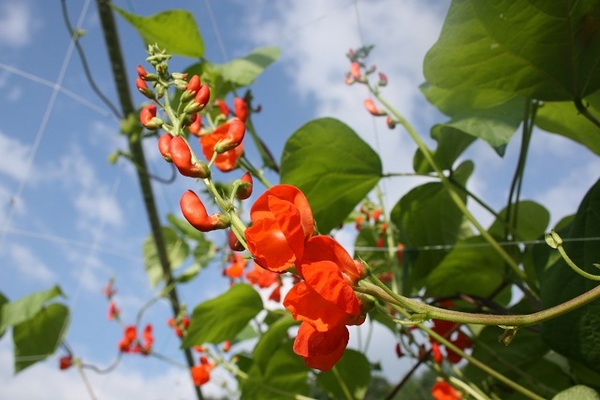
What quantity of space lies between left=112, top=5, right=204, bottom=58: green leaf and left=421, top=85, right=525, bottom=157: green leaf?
0.44 meters

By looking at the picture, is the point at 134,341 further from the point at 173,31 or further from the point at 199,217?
the point at 199,217

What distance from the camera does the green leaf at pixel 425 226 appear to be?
94 cm

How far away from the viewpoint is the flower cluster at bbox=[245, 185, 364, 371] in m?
0.34

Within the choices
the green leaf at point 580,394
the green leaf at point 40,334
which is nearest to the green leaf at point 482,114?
the green leaf at point 580,394

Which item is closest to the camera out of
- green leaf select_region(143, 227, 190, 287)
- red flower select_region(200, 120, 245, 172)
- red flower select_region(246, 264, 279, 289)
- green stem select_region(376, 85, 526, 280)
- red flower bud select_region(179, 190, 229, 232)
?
red flower bud select_region(179, 190, 229, 232)

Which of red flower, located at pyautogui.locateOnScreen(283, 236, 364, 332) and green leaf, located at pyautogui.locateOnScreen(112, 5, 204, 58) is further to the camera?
green leaf, located at pyautogui.locateOnScreen(112, 5, 204, 58)

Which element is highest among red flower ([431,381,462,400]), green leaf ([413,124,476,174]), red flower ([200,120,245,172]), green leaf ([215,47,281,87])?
green leaf ([215,47,281,87])

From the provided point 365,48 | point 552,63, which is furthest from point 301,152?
point 552,63

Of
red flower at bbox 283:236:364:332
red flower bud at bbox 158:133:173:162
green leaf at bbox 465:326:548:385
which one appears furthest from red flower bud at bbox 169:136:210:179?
green leaf at bbox 465:326:548:385

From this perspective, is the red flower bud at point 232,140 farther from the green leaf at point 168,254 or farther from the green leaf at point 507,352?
the green leaf at point 168,254

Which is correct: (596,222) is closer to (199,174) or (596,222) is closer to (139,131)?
(199,174)

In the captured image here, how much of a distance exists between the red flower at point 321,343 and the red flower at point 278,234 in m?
0.04

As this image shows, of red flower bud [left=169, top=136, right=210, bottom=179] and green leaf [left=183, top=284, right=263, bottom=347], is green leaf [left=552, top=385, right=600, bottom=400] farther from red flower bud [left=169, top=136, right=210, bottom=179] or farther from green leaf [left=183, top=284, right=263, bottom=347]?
green leaf [left=183, top=284, right=263, bottom=347]

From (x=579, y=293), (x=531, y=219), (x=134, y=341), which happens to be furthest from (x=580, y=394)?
(x=134, y=341)
